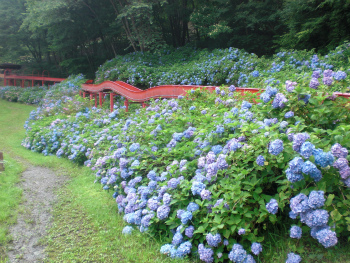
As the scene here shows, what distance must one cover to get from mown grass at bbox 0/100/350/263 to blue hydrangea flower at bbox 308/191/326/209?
36 cm

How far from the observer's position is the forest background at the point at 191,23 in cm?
1046

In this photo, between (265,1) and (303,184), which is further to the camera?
(265,1)

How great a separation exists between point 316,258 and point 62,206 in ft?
12.5

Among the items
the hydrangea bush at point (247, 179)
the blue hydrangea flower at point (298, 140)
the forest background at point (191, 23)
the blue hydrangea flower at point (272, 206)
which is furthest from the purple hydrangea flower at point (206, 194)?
the forest background at point (191, 23)

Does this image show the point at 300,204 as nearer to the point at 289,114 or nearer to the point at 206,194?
the point at 206,194

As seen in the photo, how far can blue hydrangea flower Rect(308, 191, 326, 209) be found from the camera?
6.91ft

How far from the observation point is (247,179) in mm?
2695

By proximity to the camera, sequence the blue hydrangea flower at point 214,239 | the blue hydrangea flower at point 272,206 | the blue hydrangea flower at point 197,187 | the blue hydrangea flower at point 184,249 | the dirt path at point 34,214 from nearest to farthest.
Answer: the blue hydrangea flower at point 272,206
the blue hydrangea flower at point 214,239
the blue hydrangea flower at point 184,249
the blue hydrangea flower at point 197,187
the dirt path at point 34,214

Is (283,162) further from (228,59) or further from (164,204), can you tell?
(228,59)

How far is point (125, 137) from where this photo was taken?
504 cm

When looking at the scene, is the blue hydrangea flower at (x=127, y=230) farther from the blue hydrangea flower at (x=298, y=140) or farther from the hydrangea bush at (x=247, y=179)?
the blue hydrangea flower at (x=298, y=140)

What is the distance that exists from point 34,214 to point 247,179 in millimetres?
3420

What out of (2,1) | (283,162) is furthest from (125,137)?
(2,1)

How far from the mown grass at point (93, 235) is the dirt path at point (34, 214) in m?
0.10
